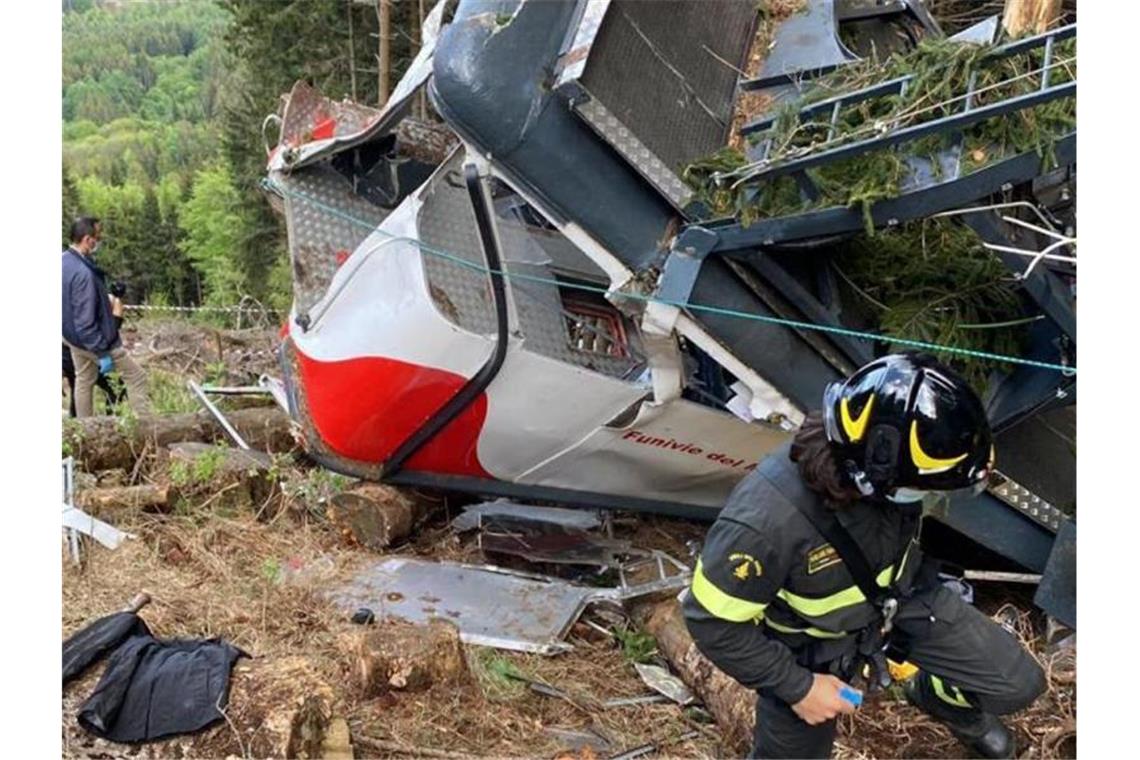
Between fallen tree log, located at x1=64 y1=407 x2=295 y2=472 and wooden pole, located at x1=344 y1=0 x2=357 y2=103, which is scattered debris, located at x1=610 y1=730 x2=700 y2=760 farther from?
wooden pole, located at x1=344 y1=0 x2=357 y2=103

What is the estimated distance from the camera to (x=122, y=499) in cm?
503

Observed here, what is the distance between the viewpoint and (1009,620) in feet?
12.6

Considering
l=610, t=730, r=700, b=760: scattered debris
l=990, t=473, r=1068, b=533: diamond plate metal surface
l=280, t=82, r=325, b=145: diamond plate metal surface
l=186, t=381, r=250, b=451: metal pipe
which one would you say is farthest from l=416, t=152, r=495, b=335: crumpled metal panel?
l=186, t=381, r=250, b=451: metal pipe

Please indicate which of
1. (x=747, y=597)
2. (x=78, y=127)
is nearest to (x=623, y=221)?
(x=747, y=597)

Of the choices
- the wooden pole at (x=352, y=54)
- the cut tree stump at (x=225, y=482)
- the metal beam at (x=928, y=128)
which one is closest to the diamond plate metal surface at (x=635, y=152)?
the metal beam at (x=928, y=128)

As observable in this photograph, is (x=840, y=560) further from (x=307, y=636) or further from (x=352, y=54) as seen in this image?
(x=352, y=54)

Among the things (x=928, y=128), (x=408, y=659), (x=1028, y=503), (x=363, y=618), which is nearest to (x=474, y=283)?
(x=363, y=618)

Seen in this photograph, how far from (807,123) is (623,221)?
67cm

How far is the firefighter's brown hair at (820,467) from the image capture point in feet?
7.02

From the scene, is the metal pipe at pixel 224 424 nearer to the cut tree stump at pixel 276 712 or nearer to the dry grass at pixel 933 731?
the cut tree stump at pixel 276 712

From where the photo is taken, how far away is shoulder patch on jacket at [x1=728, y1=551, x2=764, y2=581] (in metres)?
2.14

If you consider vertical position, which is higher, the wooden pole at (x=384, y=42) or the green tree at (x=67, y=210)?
the wooden pole at (x=384, y=42)

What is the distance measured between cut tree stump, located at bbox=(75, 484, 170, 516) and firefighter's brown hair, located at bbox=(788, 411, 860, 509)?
3902mm

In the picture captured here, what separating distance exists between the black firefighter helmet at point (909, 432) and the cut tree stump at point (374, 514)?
306cm
